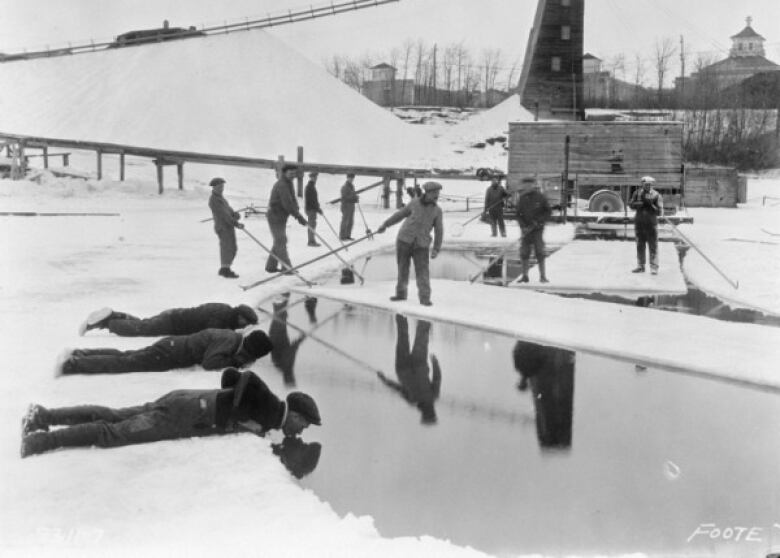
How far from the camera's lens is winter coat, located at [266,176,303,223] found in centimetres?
1285

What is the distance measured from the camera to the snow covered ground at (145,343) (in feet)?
12.9

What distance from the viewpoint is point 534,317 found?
9.32 meters

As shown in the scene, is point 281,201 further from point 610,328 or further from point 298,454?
point 298,454

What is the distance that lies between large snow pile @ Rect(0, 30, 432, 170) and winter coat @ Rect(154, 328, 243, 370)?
3563 centimetres

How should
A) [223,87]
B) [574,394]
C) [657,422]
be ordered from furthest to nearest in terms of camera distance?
[223,87] → [574,394] → [657,422]

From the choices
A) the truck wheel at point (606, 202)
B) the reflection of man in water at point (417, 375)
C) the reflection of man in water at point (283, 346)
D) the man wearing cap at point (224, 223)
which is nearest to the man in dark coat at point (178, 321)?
the reflection of man in water at point (283, 346)

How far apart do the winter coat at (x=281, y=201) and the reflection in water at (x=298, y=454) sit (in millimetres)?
7802

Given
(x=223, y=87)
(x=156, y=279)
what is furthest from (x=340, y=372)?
(x=223, y=87)

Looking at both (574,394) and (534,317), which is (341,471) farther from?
(534,317)

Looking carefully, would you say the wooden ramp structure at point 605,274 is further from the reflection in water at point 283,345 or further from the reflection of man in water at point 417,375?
the reflection in water at point 283,345

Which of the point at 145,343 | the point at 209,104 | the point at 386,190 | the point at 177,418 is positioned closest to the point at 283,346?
the point at 145,343

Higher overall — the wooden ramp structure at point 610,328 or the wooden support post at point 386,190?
the wooden support post at point 386,190

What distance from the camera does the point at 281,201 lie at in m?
12.9

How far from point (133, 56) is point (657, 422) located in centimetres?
5025
